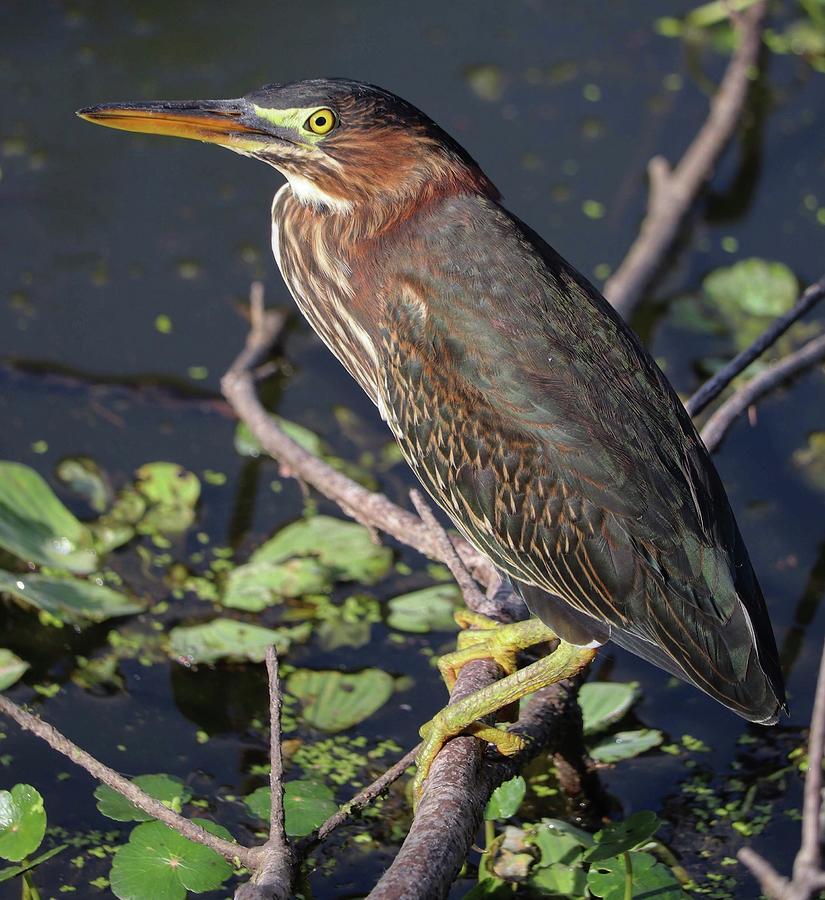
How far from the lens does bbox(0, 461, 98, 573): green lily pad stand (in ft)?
13.2

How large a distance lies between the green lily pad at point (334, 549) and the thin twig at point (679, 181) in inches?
49.7

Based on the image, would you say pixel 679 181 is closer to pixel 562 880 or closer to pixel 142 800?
pixel 562 880

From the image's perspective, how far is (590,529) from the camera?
304 cm

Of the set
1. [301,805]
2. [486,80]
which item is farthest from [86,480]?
[486,80]

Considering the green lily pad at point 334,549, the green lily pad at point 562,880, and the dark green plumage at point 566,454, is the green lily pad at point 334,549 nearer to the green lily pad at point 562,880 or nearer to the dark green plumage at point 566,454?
the dark green plumage at point 566,454

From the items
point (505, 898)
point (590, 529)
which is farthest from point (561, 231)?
point (505, 898)

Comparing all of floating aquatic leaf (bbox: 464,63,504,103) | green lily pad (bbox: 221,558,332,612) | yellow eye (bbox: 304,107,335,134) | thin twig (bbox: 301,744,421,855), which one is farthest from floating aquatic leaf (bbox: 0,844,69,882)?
floating aquatic leaf (bbox: 464,63,504,103)

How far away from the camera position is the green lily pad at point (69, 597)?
3.79 m

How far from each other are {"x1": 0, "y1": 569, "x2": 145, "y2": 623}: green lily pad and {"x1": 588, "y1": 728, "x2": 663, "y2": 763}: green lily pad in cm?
142

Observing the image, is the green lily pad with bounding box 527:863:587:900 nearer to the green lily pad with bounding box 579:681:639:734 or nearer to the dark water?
the dark water

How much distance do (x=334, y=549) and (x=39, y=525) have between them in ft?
2.99

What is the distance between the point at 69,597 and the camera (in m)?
3.86

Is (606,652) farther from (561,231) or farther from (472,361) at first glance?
(561,231)

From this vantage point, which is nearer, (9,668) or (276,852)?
(276,852)
